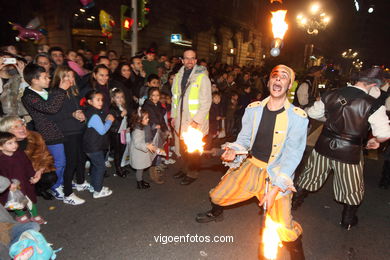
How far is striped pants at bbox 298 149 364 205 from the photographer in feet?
11.7

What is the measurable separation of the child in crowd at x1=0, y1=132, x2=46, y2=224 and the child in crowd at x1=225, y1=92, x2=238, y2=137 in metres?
5.98

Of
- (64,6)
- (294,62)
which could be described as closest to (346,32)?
(294,62)

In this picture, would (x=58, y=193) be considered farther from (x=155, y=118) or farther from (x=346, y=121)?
(x=346, y=121)

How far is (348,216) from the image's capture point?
151 inches

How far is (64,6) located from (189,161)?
12893 mm

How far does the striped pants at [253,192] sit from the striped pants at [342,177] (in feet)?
4.05

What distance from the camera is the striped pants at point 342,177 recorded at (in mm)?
3580

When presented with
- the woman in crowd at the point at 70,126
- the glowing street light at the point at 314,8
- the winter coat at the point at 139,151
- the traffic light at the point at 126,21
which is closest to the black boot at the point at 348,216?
the winter coat at the point at 139,151

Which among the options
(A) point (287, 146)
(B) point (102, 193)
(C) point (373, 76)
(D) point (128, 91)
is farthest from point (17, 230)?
(C) point (373, 76)

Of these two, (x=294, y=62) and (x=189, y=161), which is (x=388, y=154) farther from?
(x=294, y=62)

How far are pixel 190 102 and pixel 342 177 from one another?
2747 mm

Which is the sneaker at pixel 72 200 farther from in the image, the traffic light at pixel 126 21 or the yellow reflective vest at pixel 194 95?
the traffic light at pixel 126 21

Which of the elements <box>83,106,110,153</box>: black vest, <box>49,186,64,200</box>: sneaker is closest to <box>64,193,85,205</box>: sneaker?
<box>49,186,64,200</box>: sneaker

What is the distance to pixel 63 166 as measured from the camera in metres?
4.13
